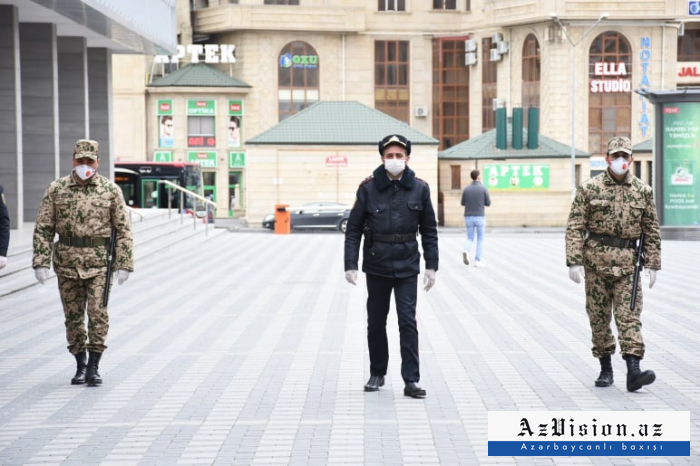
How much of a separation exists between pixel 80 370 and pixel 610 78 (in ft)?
188

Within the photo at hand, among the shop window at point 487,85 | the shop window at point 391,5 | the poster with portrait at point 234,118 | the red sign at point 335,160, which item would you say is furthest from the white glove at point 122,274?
the shop window at point 391,5

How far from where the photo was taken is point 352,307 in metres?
15.6

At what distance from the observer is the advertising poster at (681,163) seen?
3081 cm

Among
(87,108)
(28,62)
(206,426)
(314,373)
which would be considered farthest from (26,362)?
(87,108)

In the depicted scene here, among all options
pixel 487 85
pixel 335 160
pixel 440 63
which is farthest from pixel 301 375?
pixel 440 63

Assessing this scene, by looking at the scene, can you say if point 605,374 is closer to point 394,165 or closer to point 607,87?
point 394,165

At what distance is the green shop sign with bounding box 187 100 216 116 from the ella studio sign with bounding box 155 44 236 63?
9.53 ft

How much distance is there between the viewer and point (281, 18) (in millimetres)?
68625

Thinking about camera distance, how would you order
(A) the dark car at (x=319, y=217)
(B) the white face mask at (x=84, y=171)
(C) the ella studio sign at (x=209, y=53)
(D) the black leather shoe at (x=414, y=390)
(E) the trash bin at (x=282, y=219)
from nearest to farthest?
(D) the black leather shoe at (x=414, y=390) < (B) the white face mask at (x=84, y=171) < (E) the trash bin at (x=282, y=219) < (A) the dark car at (x=319, y=217) < (C) the ella studio sign at (x=209, y=53)

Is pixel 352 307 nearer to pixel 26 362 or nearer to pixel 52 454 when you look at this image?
pixel 26 362

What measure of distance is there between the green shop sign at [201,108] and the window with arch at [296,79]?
12.5 feet

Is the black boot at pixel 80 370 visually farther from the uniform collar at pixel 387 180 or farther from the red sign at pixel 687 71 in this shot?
the red sign at pixel 687 71

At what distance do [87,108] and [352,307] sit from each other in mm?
21855

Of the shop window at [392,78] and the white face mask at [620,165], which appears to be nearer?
the white face mask at [620,165]
